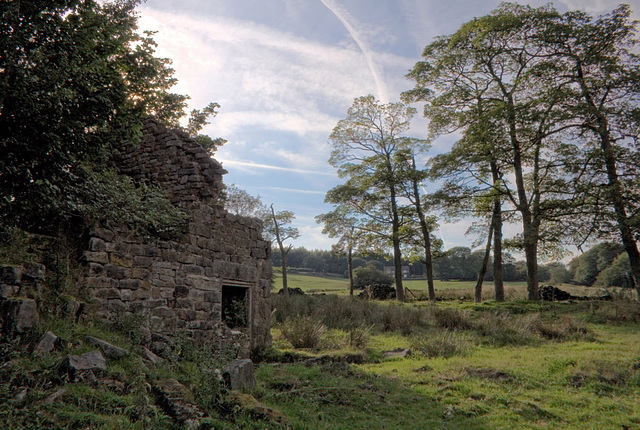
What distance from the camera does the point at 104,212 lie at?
6383mm

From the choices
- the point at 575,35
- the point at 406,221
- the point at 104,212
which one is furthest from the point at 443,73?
the point at 104,212

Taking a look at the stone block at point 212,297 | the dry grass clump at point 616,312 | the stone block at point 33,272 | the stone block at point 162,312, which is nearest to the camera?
the stone block at point 33,272

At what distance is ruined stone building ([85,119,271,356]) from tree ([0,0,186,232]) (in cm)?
97

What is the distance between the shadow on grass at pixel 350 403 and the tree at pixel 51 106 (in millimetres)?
4293

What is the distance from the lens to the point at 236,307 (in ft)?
32.1

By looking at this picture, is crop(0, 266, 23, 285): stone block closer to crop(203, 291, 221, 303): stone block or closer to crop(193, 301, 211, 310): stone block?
crop(193, 301, 211, 310): stone block

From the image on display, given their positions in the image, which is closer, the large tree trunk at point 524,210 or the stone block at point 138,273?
Result: the stone block at point 138,273

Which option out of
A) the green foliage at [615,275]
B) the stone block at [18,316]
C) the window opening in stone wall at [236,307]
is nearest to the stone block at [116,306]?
the stone block at [18,316]

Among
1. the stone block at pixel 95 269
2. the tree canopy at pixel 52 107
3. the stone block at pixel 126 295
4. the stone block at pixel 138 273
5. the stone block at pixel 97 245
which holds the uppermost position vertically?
the tree canopy at pixel 52 107

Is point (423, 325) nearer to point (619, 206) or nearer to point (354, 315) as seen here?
point (354, 315)

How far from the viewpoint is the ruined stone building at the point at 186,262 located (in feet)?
Answer: 20.8

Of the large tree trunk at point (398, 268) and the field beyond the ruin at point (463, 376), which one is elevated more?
the large tree trunk at point (398, 268)

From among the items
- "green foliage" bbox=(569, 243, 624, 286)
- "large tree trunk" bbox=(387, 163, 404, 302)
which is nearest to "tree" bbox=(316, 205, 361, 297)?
"large tree trunk" bbox=(387, 163, 404, 302)

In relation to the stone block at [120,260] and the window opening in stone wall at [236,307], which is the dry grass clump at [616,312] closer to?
the window opening in stone wall at [236,307]
